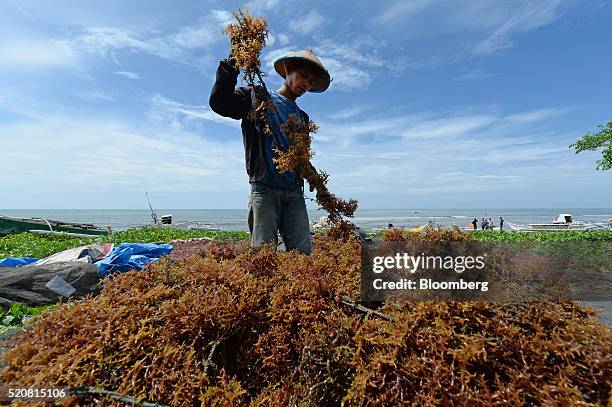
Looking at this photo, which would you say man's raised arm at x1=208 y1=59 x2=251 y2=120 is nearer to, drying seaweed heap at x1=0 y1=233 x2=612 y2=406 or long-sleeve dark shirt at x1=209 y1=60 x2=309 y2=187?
long-sleeve dark shirt at x1=209 y1=60 x2=309 y2=187

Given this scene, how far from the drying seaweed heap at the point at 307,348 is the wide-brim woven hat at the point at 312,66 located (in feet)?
6.75

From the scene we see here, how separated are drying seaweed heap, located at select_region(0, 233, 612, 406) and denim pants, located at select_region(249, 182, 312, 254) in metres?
1.40

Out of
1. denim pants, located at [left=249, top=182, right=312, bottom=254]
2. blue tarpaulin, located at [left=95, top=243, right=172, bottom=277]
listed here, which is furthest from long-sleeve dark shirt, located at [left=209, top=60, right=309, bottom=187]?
blue tarpaulin, located at [left=95, top=243, right=172, bottom=277]

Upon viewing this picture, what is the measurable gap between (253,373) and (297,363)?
0.17 meters

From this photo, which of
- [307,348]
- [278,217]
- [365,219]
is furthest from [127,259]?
[365,219]

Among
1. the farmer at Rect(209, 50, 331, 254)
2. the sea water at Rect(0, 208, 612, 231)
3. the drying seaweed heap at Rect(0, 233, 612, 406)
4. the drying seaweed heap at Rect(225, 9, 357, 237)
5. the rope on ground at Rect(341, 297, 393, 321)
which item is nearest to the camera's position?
the drying seaweed heap at Rect(0, 233, 612, 406)

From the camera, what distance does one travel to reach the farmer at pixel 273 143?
108 inches

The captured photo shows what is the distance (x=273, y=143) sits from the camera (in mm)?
2680

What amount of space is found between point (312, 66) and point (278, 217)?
1.40 metres

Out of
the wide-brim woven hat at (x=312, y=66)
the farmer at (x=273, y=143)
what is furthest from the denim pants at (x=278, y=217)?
the wide-brim woven hat at (x=312, y=66)

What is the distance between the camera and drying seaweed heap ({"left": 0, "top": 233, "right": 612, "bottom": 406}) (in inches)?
37.6

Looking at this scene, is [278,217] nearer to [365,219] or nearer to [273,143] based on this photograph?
[273,143]

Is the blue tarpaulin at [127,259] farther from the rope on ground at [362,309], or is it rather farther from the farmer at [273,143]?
the rope on ground at [362,309]

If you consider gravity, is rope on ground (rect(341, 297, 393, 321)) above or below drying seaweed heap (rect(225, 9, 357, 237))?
below
